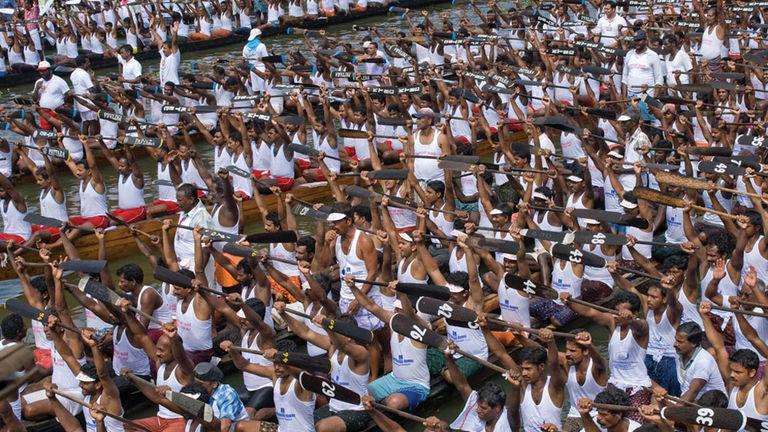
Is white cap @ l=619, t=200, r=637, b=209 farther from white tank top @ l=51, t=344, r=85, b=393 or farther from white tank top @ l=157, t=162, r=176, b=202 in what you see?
white tank top @ l=51, t=344, r=85, b=393

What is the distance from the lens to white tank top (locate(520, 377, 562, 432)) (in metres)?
7.48

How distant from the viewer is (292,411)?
7801 mm

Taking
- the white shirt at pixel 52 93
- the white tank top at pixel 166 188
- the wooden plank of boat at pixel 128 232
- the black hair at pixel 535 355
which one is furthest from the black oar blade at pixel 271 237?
the white shirt at pixel 52 93

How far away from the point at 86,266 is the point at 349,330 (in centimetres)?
240

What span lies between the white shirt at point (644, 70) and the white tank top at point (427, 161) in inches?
139

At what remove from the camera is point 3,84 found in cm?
2059

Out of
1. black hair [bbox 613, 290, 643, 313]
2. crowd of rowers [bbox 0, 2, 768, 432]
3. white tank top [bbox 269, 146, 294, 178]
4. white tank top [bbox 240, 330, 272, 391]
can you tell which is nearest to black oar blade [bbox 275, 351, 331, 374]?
crowd of rowers [bbox 0, 2, 768, 432]

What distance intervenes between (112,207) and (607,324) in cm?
769

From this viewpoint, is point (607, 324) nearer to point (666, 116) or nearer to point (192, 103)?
point (666, 116)

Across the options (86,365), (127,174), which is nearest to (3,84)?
(127,174)

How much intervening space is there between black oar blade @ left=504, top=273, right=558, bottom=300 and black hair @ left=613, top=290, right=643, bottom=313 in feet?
1.42

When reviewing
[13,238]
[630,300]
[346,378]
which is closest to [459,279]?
[346,378]

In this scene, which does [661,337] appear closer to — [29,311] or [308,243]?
[308,243]

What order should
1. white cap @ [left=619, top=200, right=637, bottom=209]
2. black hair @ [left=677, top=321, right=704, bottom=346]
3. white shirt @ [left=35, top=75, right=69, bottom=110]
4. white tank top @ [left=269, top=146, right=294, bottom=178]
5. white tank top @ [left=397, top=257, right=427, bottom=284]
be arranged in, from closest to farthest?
black hair @ [left=677, top=321, right=704, bottom=346] < white tank top @ [left=397, top=257, right=427, bottom=284] < white cap @ [left=619, top=200, right=637, bottom=209] < white tank top @ [left=269, top=146, right=294, bottom=178] < white shirt @ [left=35, top=75, right=69, bottom=110]
